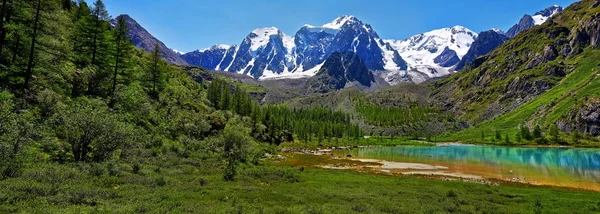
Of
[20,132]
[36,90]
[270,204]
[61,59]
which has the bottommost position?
[270,204]

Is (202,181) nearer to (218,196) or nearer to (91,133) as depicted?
(218,196)

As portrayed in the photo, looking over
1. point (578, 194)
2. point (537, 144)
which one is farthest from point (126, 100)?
point (537, 144)

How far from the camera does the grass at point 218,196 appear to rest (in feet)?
81.9

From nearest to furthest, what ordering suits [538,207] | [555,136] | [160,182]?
[538,207]
[160,182]
[555,136]

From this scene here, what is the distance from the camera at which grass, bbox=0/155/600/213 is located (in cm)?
2495

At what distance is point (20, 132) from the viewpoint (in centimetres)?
3170

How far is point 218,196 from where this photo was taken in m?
33.3

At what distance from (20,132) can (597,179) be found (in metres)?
95.8

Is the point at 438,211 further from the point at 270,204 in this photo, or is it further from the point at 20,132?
the point at 20,132

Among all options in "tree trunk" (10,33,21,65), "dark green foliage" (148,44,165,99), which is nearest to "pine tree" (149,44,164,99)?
"dark green foliage" (148,44,165,99)

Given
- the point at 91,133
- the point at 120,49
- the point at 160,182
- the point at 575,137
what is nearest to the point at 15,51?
the point at 91,133

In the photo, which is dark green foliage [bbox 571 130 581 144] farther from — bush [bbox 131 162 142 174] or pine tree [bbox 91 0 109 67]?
pine tree [bbox 91 0 109 67]

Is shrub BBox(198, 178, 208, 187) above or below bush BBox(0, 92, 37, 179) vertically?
below

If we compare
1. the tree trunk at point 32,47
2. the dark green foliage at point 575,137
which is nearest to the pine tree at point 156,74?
the tree trunk at point 32,47
